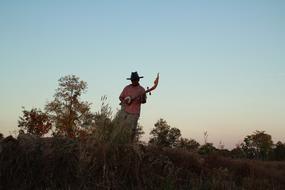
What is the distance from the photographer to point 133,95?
10.1 m

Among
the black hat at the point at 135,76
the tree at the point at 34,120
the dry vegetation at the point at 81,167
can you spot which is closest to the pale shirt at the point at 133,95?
the black hat at the point at 135,76

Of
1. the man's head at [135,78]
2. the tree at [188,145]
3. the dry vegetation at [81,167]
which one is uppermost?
the man's head at [135,78]

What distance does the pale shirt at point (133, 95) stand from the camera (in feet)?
32.9

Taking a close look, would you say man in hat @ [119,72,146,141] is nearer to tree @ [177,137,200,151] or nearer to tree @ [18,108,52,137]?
tree @ [177,137,200,151]

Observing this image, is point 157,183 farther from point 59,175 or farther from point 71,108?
point 71,108

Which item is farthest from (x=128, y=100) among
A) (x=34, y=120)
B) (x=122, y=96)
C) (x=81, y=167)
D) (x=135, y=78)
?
(x=34, y=120)

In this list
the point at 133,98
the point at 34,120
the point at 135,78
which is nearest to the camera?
the point at 133,98

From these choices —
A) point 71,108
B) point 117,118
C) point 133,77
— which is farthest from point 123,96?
point 71,108

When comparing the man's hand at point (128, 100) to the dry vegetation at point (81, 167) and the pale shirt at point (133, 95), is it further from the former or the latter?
the dry vegetation at point (81, 167)

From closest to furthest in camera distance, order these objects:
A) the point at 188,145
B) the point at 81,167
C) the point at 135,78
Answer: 1. the point at 81,167
2. the point at 135,78
3. the point at 188,145

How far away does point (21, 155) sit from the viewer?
6512 millimetres

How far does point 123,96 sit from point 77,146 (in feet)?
11.5

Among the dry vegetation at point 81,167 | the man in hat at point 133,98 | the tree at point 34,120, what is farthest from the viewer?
the tree at point 34,120

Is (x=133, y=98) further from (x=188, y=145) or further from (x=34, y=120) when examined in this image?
(x=34, y=120)
